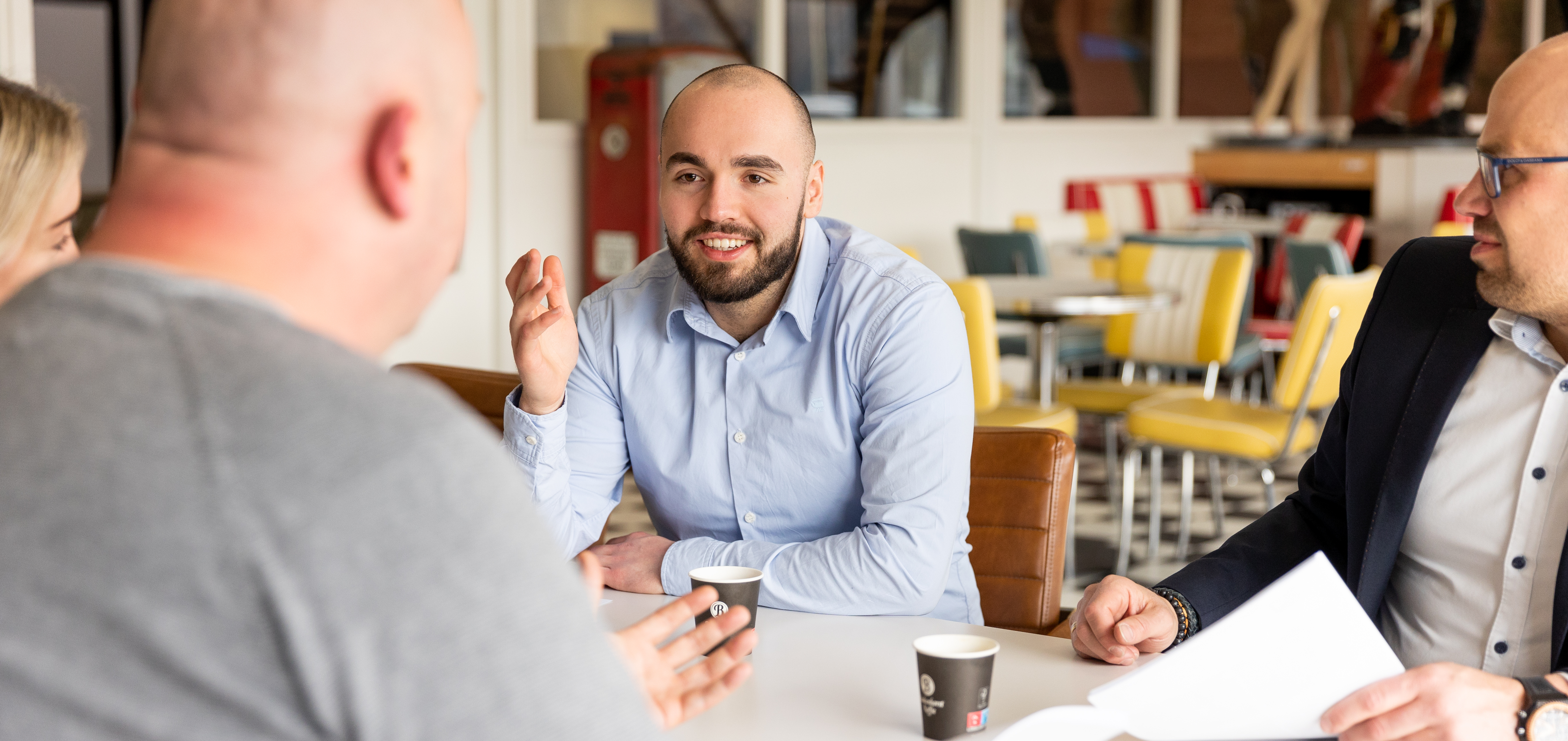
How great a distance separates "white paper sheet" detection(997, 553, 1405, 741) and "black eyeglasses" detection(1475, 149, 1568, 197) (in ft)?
2.02

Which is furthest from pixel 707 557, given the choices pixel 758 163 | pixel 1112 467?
pixel 1112 467

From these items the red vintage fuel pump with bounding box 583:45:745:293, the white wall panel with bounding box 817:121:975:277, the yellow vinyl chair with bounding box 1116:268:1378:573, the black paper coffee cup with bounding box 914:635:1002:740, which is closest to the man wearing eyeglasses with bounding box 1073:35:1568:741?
the black paper coffee cup with bounding box 914:635:1002:740

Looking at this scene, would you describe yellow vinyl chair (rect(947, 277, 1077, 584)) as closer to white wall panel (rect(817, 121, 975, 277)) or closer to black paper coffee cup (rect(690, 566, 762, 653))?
black paper coffee cup (rect(690, 566, 762, 653))

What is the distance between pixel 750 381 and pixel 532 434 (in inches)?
13.1

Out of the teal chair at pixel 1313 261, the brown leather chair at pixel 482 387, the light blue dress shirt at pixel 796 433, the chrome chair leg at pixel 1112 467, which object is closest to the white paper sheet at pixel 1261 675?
the light blue dress shirt at pixel 796 433

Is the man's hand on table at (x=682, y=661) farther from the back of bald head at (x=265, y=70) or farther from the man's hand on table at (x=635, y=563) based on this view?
the man's hand on table at (x=635, y=563)

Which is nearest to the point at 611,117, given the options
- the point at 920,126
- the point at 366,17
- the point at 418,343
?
the point at 418,343

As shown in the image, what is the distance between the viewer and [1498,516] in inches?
62.6

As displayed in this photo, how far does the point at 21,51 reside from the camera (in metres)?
3.57

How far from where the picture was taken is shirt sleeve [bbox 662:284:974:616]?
5.64ft

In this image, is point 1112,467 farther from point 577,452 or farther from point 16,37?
point 16,37

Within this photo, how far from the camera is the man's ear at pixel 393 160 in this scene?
72 centimetres

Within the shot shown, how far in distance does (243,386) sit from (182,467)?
4 centimetres

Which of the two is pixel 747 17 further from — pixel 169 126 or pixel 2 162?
pixel 169 126
